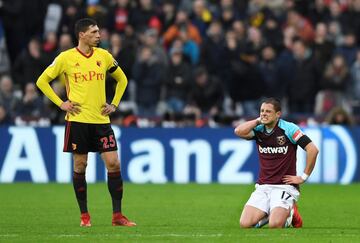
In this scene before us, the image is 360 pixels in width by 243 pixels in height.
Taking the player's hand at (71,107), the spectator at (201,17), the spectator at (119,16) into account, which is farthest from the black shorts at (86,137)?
the spectator at (201,17)

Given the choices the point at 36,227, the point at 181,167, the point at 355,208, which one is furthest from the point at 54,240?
the point at 181,167

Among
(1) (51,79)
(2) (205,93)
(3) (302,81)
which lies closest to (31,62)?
(2) (205,93)

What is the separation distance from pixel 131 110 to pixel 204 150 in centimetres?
211

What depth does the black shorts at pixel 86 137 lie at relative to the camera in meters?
13.4

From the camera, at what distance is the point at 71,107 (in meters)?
13.3

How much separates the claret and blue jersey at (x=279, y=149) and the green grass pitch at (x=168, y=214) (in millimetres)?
707

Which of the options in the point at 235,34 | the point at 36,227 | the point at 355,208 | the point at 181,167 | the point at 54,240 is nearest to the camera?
the point at 54,240

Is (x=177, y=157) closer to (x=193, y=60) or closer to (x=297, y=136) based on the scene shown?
(x=193, y=60)

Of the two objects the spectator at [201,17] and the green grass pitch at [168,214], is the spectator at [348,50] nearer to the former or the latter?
the spectator at [201,17]

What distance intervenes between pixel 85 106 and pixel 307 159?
2.73 metres

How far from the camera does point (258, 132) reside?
13.5 meters

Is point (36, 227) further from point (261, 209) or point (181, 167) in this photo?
point (181, 167)

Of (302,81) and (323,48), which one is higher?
(323,48)

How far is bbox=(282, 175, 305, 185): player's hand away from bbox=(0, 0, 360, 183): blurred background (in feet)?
29.9
